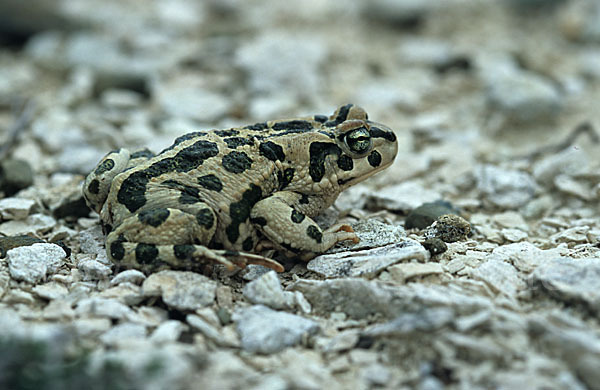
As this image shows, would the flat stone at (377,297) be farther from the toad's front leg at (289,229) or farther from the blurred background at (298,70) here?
the blurred background at (298,70)

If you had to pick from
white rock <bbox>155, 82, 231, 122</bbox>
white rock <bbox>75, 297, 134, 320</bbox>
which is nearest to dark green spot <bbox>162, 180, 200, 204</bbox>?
white rock <bbox>75, 297, 134, 320</bbox>

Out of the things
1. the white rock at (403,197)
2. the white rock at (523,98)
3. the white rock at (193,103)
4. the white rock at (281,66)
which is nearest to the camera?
the white rock at (403,197)

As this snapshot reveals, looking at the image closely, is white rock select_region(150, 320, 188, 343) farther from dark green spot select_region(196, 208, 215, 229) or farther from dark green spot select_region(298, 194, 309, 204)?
dark green spot select_region(298, 194, 309, 204)

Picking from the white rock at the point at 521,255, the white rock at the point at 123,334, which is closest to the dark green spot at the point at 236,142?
the white rock at the point at 123,334

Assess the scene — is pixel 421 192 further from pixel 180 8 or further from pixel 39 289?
pixel 180 8

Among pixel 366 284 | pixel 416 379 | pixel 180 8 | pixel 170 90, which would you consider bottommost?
pixel 416 379

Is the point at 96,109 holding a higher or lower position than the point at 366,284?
higher

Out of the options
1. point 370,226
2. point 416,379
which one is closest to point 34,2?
point 370,226
